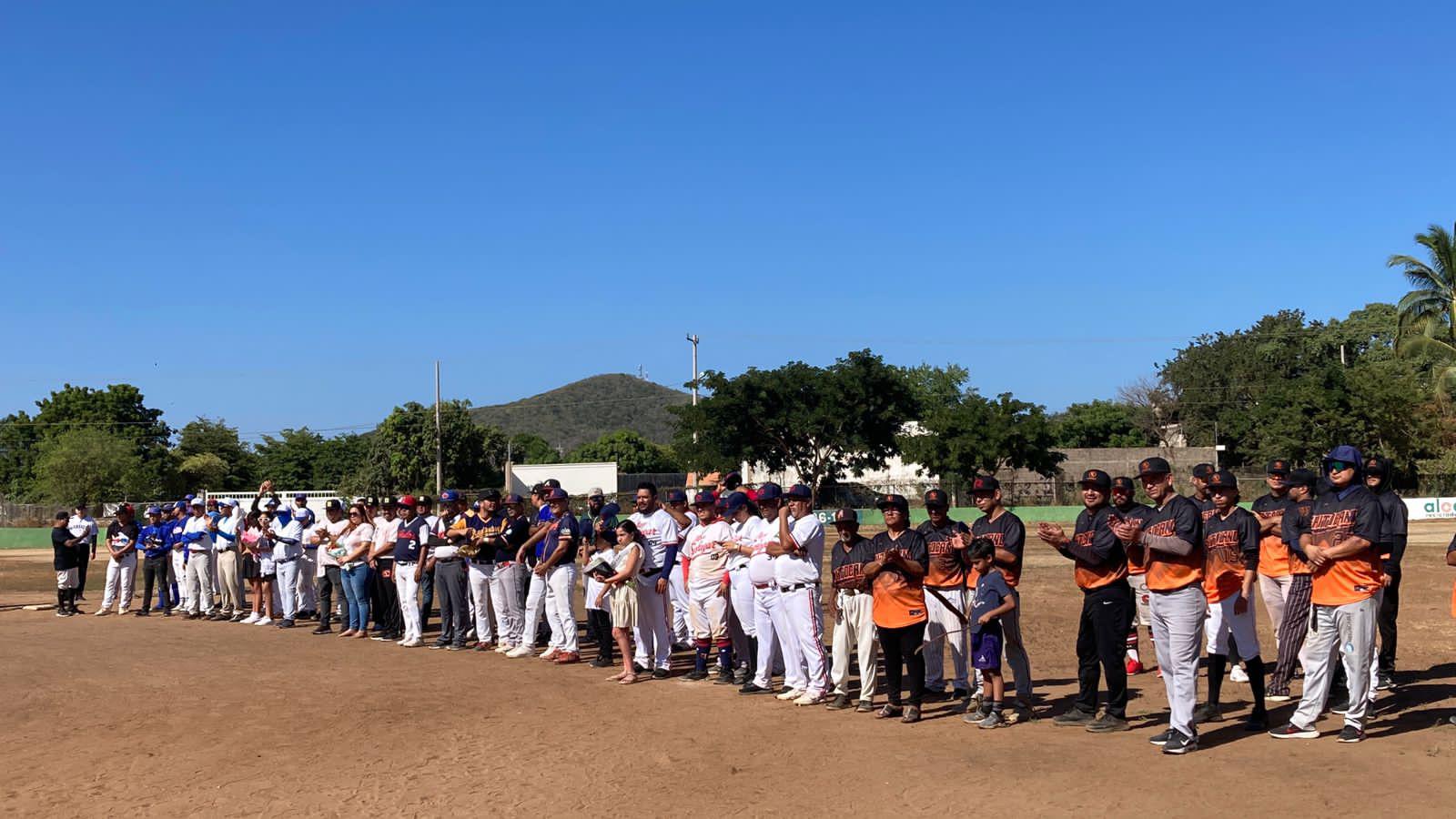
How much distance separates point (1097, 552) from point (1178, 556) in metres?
0.65

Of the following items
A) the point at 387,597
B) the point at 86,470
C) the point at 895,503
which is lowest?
the point at 387,597

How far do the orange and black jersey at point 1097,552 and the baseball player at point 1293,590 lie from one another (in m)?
1.40

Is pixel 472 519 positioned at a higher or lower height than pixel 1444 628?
higher

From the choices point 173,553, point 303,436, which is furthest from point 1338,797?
point 303,436

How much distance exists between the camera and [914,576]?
9242mm

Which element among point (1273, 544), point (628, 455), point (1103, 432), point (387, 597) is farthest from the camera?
point (628, 455)

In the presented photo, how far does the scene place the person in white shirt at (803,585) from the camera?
10070mm

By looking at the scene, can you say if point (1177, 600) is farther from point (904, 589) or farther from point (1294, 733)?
point (904, 589)

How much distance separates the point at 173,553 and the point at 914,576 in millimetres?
13699

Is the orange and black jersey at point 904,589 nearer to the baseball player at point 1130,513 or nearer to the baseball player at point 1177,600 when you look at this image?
the baseball player at point 1130,513

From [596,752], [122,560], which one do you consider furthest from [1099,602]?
[122,560]

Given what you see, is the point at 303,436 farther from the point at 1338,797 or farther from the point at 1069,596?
the point at 1338,797

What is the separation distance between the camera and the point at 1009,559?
913 centimetres

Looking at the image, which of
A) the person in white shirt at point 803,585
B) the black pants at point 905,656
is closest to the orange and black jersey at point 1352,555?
the black pants at point 905,656
